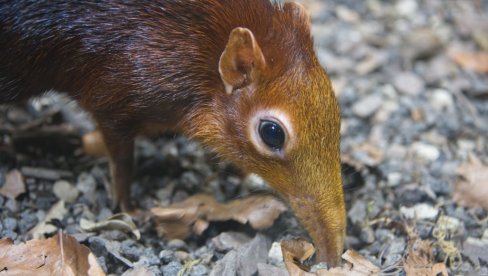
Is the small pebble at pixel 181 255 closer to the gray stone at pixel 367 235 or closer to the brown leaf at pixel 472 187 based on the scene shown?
the gray stone at pixel 367 235

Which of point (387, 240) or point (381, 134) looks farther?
point (381, 134)

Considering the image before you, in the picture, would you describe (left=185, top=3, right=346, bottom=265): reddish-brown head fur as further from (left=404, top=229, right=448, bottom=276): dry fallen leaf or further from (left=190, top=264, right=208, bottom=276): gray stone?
(left=190, top=264, right=208, bottom=276): gray stone

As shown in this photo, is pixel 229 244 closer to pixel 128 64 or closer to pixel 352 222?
pixel 352 222

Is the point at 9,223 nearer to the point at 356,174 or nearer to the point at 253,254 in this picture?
the point at 253,254

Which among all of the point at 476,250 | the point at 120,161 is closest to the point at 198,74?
the point at 120,161

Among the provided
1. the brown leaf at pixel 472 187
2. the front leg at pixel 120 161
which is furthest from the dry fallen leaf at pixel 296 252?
the brown leaf at pixel 472 187

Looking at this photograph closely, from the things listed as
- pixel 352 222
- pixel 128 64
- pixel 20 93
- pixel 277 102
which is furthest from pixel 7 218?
pixel 352 222
